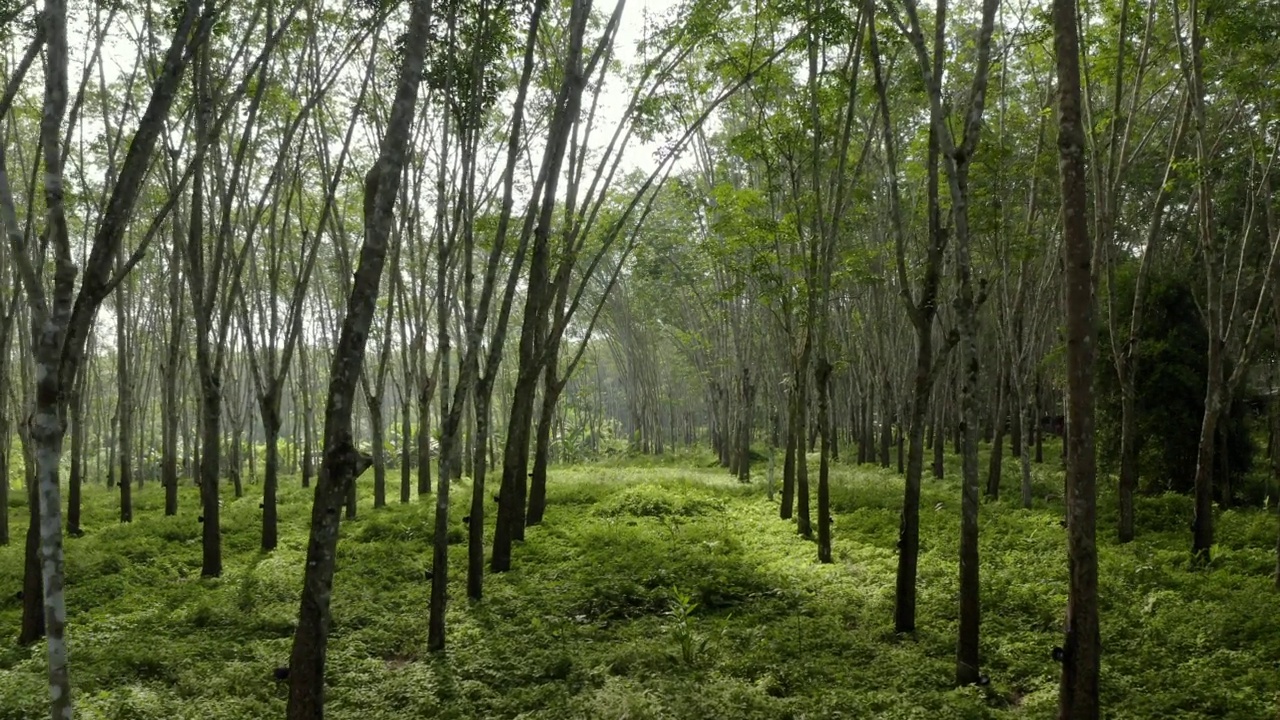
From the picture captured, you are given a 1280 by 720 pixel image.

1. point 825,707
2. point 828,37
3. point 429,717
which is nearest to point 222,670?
point 429,717

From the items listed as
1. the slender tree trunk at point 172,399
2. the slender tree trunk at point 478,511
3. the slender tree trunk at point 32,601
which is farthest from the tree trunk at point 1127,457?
the slender tree trunk at point 172,399

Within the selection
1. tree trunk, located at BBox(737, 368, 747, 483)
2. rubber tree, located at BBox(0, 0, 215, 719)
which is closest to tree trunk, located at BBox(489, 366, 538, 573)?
rubber tree, located at BBox(0, 0, 215, 719)

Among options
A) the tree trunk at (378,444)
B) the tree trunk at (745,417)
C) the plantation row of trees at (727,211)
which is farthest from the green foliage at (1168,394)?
the tree trunk at (378,444)

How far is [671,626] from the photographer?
8.52 m

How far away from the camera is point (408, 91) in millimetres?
5133

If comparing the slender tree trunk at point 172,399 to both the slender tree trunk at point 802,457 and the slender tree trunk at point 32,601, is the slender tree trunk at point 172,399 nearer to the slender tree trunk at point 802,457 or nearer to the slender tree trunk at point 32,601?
the slender tree trunk at point 32,601

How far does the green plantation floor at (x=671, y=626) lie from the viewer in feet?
21.3

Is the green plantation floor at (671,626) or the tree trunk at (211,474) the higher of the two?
the tree trunk at (211,474)

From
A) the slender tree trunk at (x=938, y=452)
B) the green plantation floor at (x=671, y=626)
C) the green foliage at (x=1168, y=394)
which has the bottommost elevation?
the green plantation floor at (x=671, y=626)

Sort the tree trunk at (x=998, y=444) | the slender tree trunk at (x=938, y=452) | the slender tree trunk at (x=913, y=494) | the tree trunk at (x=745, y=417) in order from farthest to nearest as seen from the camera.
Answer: the tree trunk at (x=745, y=417)
the slender tree trunk at (x=938, y=452)
the tree trunk at (x=998, y=444)
the slender tree trunk at (x=913, y=494)

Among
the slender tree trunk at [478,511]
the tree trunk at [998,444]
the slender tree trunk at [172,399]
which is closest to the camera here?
the slender tree trunk at [478,511]

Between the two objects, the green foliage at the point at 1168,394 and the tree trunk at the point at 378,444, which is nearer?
the green foliage at the point at 1168,394

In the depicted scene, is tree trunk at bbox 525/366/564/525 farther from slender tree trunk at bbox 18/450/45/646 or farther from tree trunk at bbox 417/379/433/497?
slender tree trunk at bbox 18/450/45/646

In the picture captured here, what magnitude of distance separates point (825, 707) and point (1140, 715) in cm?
242
